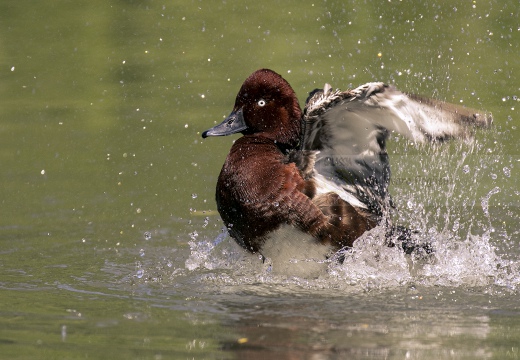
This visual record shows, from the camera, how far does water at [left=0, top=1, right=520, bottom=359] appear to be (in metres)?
4.35

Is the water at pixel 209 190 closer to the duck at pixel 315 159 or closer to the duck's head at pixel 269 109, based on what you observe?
the duck at pixel 315 159

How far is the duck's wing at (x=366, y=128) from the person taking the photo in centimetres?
537

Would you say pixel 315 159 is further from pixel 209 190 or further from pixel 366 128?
pixel 209 190

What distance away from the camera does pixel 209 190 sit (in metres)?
7.34

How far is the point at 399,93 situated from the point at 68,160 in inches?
A: 129

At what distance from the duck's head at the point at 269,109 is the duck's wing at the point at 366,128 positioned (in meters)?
0.13

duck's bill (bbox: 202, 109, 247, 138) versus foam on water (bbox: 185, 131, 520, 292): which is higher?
duck's bill (bbox: 202, 109, 247, 138)

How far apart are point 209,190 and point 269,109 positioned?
1745mm

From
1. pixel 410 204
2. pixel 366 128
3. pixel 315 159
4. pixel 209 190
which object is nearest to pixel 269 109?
pixel 315 159

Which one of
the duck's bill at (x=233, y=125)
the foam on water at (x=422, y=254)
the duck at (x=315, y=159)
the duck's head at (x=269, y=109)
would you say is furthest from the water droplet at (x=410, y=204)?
the duck's bill at (x=233, y=125)

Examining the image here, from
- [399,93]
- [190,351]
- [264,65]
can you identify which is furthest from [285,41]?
[190,351]

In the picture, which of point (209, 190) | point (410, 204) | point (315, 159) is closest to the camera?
point (315, 159)

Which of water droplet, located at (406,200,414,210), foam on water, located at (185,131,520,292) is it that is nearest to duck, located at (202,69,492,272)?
foam on water, located at (185,131,520,292)

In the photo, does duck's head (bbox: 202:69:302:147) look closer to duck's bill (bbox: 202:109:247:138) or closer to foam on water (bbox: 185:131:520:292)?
duck's bill (bbox: 202:109:247:138)
